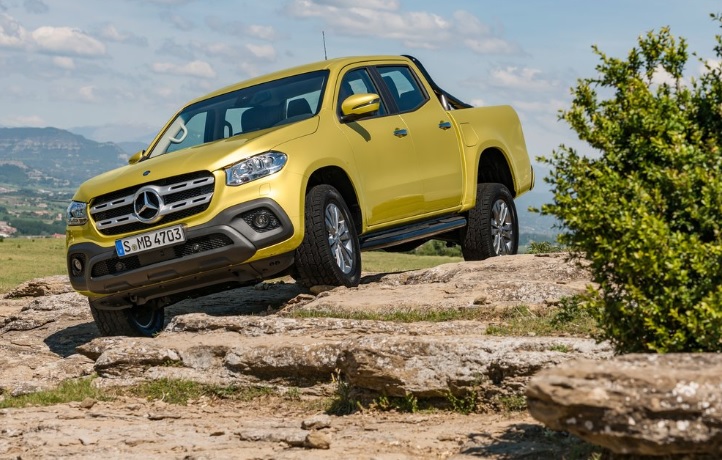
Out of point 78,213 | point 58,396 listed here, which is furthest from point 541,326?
point 78,213

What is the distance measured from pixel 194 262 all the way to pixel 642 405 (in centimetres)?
537

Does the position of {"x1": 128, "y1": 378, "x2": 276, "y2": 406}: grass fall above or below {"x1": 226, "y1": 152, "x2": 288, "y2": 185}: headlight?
below

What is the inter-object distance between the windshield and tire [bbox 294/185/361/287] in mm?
921

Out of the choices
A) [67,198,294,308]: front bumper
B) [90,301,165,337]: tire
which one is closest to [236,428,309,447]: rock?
[67,198,294,308]: front bumper

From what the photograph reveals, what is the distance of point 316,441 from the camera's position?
606 centimetres

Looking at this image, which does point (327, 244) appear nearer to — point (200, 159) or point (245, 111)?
point (200, 159)

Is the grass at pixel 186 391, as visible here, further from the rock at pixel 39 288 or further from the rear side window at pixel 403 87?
the rock at pixel 39 288

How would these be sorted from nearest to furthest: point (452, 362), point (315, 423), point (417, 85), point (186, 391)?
point (315, 423) < point (452, 362) < point (186, 391) < point (417, 85)

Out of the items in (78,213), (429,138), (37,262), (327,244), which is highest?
(429,138)

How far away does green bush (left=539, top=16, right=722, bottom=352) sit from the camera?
4.91m

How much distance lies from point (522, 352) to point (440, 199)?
4.55 metres

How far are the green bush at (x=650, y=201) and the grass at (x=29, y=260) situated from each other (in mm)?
13245

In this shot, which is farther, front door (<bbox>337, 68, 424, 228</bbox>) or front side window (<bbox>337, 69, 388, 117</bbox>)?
front side window (<bbox>337, 69, 388, 117</bbox>)

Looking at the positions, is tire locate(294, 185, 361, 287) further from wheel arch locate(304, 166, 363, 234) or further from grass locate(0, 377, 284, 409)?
grass locate(0, 377, 284, 409)
